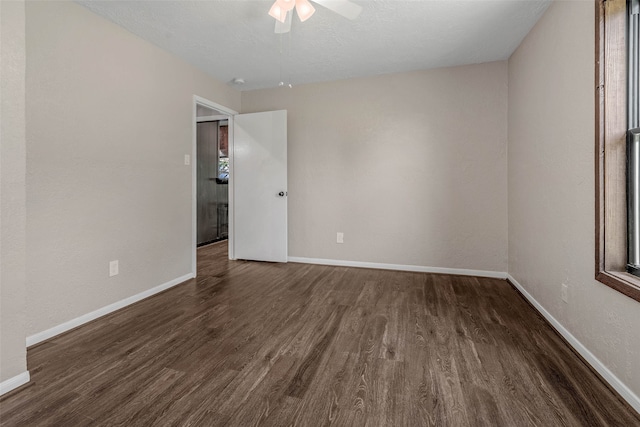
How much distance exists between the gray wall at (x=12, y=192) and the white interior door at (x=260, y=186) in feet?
8.50

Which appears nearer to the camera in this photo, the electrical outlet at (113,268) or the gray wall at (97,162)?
the gray wall at (97,162)

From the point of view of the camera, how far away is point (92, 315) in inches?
89.7

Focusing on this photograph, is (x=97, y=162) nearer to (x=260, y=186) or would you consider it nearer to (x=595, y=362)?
(x=260, y=186)

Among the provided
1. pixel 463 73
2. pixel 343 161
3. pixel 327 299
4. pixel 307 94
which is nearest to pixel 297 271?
pixel 327 299

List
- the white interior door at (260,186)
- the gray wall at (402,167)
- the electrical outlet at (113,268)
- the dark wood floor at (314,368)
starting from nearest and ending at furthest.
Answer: the dark wood floor at (314,368) < the electrical outlet at (113,268) < the gray wall at (402,167) < the white interior door at (260,186)

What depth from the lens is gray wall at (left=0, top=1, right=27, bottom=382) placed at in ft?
4.66

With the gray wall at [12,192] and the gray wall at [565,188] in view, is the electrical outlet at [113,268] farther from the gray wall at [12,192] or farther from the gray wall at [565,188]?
the gray wall at [565,188]

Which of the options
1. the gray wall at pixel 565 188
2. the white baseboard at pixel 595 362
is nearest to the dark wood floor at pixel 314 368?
the white baseboard at pixel 595 362

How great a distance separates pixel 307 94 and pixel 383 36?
4.74ft

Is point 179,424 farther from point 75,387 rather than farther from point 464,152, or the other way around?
point 464,152

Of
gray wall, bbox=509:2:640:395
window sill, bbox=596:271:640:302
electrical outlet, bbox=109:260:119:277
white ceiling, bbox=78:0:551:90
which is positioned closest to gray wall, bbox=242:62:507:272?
white ceiling, bbox=78:0:551:90

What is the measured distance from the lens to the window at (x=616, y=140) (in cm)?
150

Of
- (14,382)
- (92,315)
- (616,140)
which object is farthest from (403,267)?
(14,382)

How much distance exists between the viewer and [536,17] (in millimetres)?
2367
